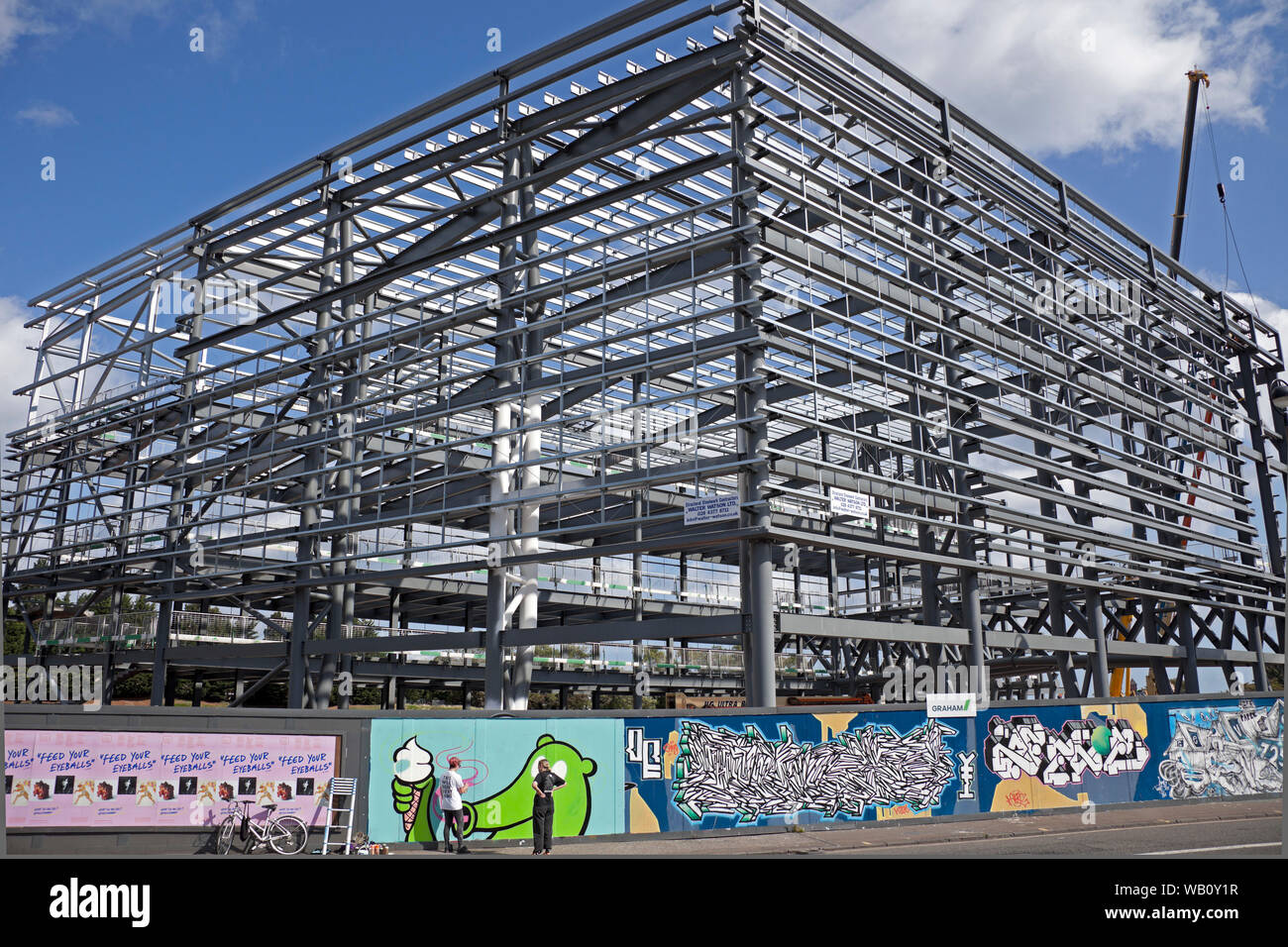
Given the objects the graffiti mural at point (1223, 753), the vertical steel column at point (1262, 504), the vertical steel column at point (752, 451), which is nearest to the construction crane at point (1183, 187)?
the vertical steel column at point (1262, 504)

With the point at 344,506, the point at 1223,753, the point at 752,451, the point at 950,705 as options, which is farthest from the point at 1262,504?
the point at 344,506

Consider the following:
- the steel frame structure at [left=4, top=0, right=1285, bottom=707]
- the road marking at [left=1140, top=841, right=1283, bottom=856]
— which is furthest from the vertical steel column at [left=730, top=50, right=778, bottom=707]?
the road marking at [left=1140, top=841, right=1283, bottom=856]

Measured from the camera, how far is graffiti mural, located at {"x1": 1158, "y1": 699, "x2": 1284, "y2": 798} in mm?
24438

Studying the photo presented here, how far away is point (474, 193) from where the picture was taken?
3084cm

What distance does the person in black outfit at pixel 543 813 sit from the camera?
15773 millimetres

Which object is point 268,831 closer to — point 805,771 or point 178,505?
point 805,771

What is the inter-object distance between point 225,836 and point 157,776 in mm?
1297

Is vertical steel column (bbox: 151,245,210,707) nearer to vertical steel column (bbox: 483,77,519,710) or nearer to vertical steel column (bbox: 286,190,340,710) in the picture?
vertical steel column (bbox: 286,190,340,710)

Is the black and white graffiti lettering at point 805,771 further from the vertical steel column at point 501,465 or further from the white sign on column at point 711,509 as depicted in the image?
the vertical steel column at point 501,465

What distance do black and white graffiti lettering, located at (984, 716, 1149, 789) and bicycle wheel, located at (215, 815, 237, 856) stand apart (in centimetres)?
1450

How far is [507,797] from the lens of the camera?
54.7 feet

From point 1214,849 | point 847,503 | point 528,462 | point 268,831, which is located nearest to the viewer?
point 1214,849

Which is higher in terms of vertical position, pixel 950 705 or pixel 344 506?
pixel 344 506
